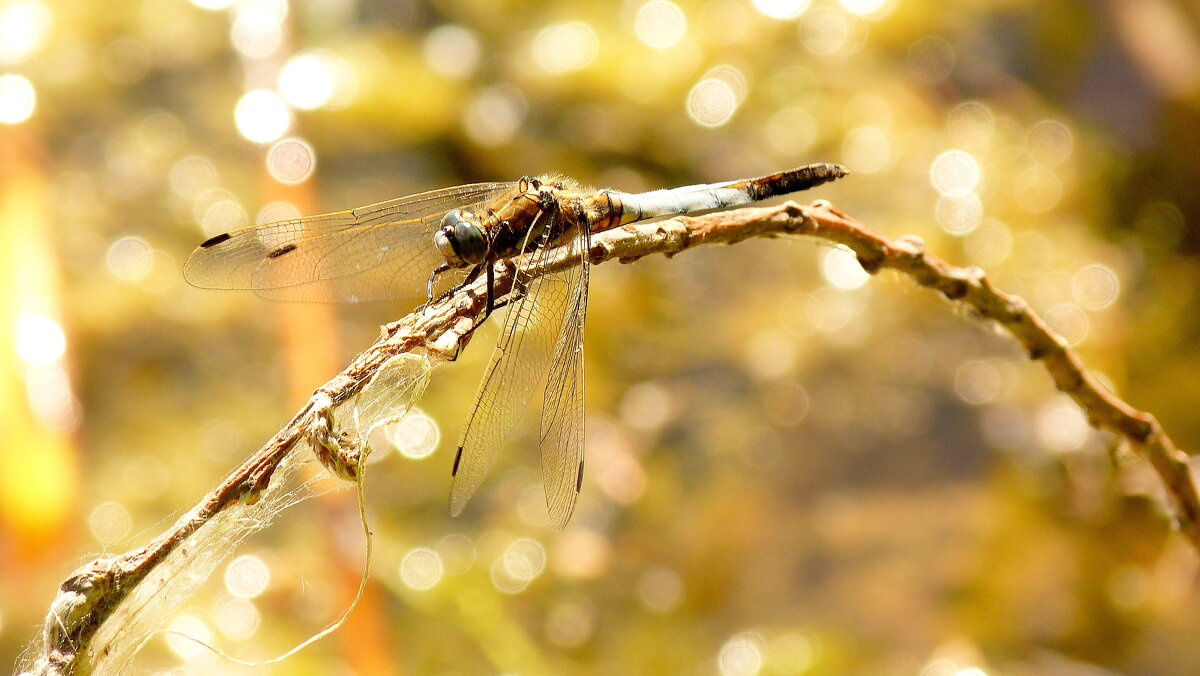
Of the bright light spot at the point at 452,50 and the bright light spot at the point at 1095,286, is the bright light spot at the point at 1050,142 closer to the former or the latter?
the bright light spot at the point at 1095,286

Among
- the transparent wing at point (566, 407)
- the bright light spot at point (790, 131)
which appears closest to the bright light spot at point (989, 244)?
the bright light spot at point (790, 131)

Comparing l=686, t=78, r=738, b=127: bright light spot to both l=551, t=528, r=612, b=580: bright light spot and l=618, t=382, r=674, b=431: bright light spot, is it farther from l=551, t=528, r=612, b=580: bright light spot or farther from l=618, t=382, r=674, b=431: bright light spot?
l=551, t=528, r=612, b=580: bright light spot

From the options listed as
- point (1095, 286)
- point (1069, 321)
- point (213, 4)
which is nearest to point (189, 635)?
point (213, 4)

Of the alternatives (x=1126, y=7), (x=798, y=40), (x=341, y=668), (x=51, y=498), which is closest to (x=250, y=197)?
(x=51, y=498)

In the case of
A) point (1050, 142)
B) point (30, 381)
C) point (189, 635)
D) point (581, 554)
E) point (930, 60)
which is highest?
point (930, 60)

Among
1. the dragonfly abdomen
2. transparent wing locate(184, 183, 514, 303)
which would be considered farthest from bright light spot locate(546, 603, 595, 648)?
the dragonfly abdomen

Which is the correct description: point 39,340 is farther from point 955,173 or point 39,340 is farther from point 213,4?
point 955,173
